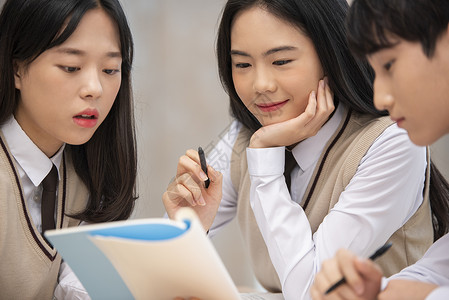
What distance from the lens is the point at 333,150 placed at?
67.3 inches

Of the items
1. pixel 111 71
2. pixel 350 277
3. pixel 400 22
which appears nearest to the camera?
pixel 350 277

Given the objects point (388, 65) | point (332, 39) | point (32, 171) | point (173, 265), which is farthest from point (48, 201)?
point (388, 65)

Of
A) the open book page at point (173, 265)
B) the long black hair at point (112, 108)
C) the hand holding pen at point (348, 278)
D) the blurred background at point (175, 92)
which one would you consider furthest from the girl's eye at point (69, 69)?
the blurred background at point (175, 92)

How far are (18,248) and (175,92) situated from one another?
5.97 ft

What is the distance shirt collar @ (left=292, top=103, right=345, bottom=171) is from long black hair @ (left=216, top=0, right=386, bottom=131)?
0.21 ft

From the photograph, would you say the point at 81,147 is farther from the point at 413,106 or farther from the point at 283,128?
the point at 413,106

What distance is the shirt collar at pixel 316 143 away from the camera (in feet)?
5.74

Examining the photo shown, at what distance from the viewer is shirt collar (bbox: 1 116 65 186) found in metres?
1.63

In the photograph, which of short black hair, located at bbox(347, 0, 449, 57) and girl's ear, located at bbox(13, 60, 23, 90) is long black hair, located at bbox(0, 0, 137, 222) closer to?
girl's ear, located at bbox(13, 60, 23, 90)

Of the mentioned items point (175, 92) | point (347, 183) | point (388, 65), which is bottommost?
point (347, 183)

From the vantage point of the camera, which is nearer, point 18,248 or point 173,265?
point 173,265

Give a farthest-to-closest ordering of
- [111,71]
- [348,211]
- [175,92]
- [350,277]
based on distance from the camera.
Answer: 1. [175,92]
2. [111,71]
3. [348,211]
4. [350,277]

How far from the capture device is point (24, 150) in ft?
5.37

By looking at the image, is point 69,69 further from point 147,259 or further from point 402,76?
point 402,76
